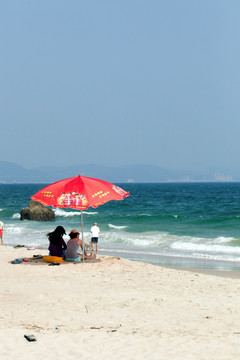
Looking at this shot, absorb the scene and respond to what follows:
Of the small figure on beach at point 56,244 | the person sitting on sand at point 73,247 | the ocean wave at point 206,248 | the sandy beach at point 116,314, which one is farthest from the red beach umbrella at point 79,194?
the ocean wave at point 206,248

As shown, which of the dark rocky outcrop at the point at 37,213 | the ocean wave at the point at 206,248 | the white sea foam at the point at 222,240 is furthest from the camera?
the dark rocky outcrop at the point at 37,213

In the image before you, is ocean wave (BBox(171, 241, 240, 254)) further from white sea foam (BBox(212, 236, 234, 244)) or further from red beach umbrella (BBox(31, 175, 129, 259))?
red beach umbrella (BBox(31, 175, 129, 259))

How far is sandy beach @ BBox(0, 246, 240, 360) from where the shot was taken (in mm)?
6492

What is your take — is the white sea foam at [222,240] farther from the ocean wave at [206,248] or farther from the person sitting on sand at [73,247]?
the person sitting on sand at [73,247]

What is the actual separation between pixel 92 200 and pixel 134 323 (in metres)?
5.31

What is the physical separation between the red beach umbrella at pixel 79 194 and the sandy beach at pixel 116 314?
1924 mm

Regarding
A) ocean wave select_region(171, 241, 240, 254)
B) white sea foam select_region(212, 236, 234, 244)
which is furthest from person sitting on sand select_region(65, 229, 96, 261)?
white sea foam select_region(212, 236, 234, 244)

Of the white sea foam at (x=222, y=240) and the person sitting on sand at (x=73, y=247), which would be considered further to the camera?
the white sea foam at (x=222, y=240)

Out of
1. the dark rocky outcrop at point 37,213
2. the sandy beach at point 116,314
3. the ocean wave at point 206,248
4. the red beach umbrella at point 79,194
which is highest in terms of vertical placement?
the red beach umbrella at point 79,194

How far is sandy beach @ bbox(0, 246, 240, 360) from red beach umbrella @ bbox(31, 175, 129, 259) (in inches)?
75.8

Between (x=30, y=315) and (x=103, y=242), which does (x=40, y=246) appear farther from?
(x=30, y=315)

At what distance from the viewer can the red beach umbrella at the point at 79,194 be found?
1281 cm

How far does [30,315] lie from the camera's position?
830 cm

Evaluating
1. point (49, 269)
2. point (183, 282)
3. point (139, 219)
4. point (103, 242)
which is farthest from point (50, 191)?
point (139, 219)
